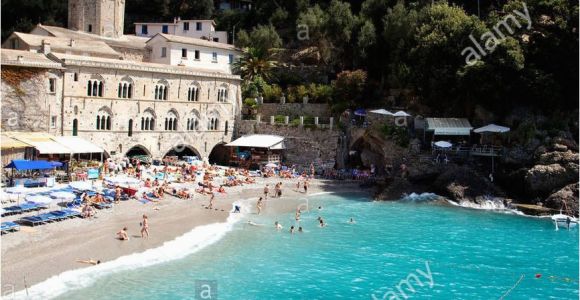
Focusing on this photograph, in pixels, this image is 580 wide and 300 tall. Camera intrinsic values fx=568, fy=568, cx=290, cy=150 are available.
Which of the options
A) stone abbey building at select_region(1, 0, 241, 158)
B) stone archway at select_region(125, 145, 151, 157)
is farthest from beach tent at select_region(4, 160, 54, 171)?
stone archway at select_region(125, 145, 151, 157)

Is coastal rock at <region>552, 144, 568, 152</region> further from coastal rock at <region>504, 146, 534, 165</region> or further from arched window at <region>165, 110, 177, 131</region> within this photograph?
arched window at <region>165, 110, 177, 131</region>

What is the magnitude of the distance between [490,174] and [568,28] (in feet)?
44.1

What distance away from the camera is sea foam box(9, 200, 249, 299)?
20844 millimetres

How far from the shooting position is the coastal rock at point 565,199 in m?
38.1

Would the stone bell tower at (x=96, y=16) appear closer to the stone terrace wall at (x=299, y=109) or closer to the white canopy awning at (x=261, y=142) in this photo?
the stone terrace wall at (x=299, y=109)

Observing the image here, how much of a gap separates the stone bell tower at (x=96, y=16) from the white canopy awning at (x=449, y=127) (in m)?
34.6

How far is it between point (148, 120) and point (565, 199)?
33225mm

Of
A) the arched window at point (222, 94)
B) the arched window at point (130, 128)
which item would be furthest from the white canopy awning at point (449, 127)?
the arched window at point (130, 128)

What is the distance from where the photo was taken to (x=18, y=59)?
40969 millimetres

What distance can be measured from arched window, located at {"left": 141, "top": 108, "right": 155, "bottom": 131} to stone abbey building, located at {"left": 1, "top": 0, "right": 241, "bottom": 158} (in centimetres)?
9

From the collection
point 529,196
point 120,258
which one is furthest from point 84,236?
point 529,196

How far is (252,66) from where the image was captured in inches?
2352

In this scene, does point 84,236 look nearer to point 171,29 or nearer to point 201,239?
point 201,239

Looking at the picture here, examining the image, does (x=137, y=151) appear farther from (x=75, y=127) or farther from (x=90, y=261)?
(x=90, y=261)
